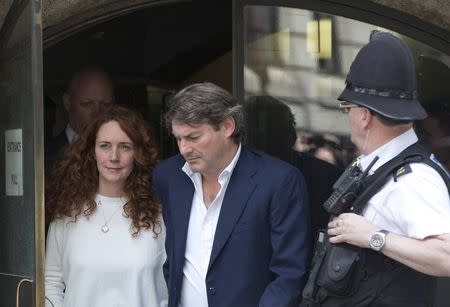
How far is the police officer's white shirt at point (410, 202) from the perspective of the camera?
2926mm

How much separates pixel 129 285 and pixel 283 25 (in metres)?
Result: 1.89

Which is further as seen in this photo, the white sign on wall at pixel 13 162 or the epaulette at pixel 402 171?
the white sign on wall at pixel 13 162

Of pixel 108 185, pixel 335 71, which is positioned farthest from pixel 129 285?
pixel 335 71

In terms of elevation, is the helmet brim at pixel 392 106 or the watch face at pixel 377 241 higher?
the helmet brim at pixel 392 106

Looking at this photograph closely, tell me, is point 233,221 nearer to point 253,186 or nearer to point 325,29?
point 253,186

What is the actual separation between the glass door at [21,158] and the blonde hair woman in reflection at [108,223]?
0.47 feet

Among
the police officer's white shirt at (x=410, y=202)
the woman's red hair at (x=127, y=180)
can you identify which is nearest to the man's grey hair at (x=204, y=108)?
the woman's red hair at (x=127, y=180)

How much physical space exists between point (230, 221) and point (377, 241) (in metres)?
0.88

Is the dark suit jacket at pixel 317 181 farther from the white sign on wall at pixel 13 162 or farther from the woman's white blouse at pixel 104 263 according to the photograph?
the white sign on wall at pixel 13 162

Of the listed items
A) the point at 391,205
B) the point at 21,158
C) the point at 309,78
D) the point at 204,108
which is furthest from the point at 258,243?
→ the point at 309,78

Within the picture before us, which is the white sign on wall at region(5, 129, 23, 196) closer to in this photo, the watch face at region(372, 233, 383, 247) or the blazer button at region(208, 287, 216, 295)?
the blazer button at region(208, 287, 216, 295)

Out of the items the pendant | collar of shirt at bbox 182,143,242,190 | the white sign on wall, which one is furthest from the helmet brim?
the white sign on wall

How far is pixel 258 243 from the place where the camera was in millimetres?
3697

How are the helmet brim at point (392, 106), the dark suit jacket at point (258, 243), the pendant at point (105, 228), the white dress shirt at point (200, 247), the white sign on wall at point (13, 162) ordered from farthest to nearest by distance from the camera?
the white sign on wall at point (13, 162)
the pendant at point (105, 228)
the white dress shirt at point (200, 247)
the dark suit jacket at point (258, 243)
the helmet brim at point (392, 106)
